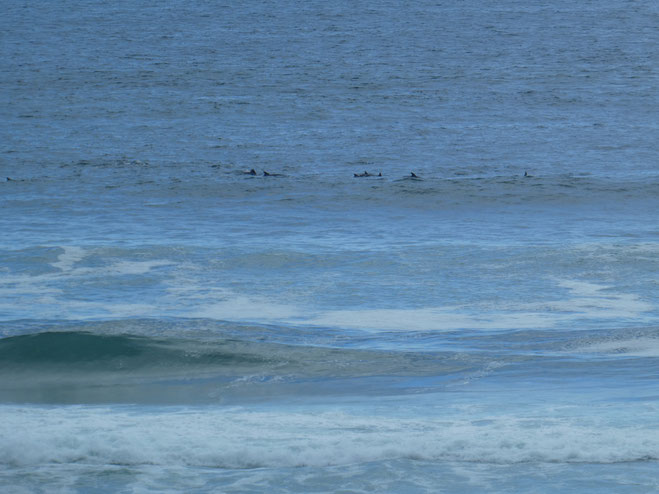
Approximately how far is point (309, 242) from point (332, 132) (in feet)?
30.6

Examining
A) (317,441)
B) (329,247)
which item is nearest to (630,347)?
(317,441)

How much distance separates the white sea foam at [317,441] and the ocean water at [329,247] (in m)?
0.02

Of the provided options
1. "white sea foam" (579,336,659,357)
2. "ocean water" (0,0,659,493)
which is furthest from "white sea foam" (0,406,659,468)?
"white sea foam" (579,336,659,357)

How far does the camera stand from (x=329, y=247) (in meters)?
15.3

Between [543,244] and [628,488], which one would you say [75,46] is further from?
[628,488]

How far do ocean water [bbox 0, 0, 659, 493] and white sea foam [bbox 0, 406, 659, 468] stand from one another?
0.08 ft

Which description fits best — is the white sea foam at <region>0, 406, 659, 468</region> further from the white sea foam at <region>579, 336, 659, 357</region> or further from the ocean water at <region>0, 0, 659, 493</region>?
the white sea foam at <region>579, 336, 659, 357</region>

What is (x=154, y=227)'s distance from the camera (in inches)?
671

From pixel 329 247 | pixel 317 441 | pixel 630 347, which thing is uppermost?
pixel 329 247

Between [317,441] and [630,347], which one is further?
[630,347]

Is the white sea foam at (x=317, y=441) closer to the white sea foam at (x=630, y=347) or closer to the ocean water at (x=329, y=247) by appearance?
the ocean water at (x=329, y=247)

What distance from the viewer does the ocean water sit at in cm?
623

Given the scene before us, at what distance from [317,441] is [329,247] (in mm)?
9113

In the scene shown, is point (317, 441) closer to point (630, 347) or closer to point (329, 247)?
point (630, 347)
